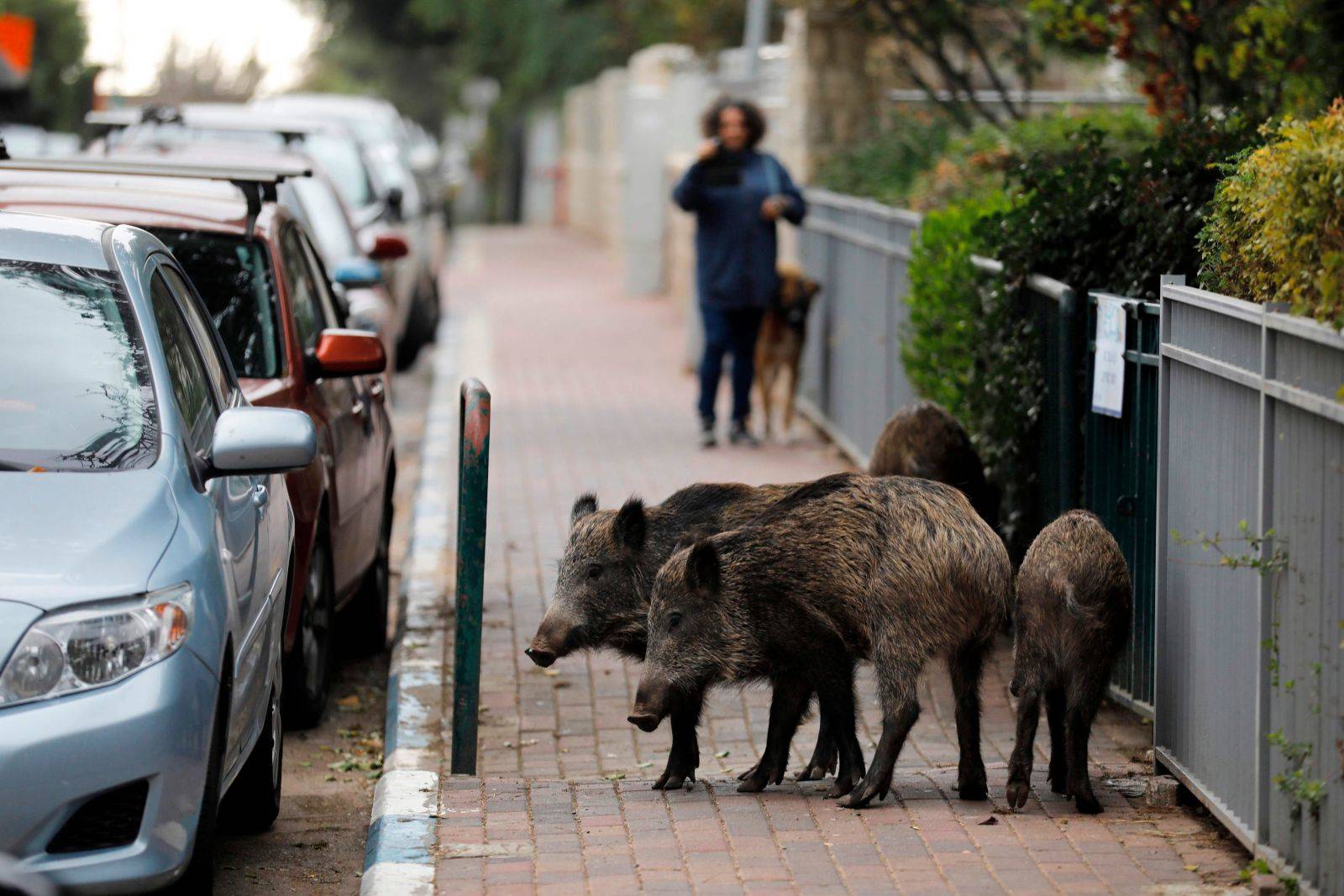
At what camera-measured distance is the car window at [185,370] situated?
5.46 metres

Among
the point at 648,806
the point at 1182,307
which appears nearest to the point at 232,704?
the point at 648,806

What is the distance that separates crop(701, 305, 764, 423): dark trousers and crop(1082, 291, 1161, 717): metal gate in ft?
20.7

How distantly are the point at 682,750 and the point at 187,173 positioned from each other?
3.18 meters

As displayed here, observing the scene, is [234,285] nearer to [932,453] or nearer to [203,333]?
[203,333]

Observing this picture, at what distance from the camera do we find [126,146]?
12.4 m

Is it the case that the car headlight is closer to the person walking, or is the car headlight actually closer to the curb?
the curb

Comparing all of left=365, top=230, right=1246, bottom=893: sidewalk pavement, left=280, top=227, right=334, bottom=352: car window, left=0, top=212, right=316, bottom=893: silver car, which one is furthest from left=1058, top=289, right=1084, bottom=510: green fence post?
left=0, top=212, right=316, bottom=893: silver car

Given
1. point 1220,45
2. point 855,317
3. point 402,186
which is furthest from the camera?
point 402,186

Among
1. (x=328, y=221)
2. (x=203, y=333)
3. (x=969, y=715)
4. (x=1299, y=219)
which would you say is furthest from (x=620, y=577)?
(x=328, y=221)

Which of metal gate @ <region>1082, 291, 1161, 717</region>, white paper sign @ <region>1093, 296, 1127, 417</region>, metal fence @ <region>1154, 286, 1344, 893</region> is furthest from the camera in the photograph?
white paper sign @ <region>1093, 296, 1127, 417</region>

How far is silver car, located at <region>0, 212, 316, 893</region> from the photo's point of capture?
14.4ft

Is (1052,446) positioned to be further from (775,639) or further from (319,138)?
(319,138)

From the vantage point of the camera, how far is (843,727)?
609 centimetres

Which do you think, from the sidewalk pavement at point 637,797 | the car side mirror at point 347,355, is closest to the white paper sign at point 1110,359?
the sidewalk pavement at point 637,797
